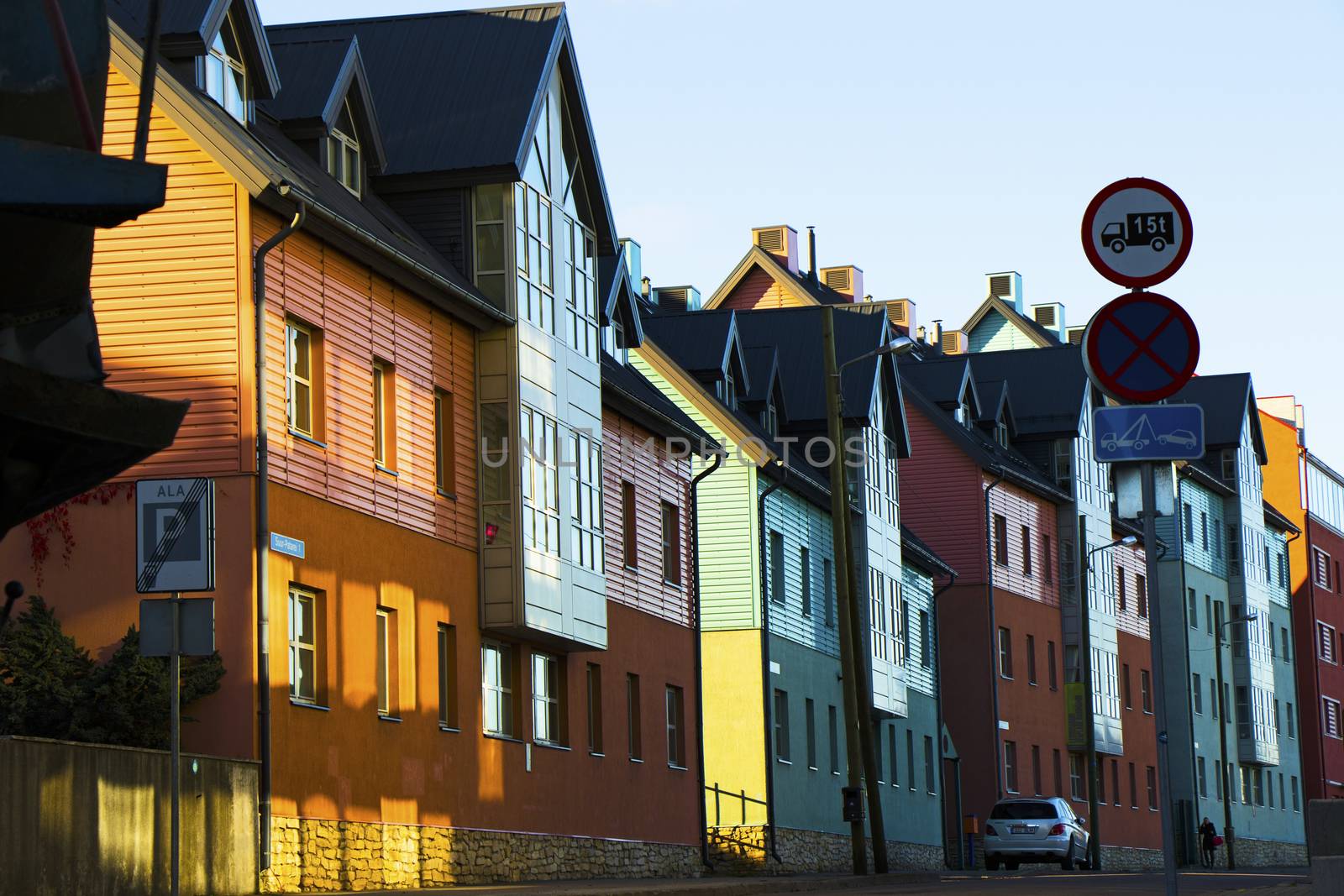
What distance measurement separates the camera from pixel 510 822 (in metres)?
27.7

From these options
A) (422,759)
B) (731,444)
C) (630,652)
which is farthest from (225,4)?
(731,444)

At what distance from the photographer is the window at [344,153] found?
26625 mm

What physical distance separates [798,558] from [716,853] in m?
7.53

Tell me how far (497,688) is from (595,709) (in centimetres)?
384

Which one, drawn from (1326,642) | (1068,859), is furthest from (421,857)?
(1326,642)

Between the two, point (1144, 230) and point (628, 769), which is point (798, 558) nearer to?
point (628, 769)

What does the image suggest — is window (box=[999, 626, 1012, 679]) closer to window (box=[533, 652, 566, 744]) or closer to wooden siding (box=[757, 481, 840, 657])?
wooden siding (box=[757, 481, 840, 657])

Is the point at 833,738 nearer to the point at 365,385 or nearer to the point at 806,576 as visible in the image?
the point at 806,576

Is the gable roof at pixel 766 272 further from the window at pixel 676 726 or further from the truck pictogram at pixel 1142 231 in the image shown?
the truck pictogram at pixel 1142 231

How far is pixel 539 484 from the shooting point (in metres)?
28.3

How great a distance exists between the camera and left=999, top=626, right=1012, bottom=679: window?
55.8 meters

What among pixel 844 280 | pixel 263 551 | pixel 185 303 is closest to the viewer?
pixel 263 551

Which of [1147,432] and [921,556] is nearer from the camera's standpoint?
[1147,432]

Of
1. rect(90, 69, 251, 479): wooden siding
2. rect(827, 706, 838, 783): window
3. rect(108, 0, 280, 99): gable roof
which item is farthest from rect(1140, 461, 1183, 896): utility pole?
rect(827, 706, 838, 783): window
